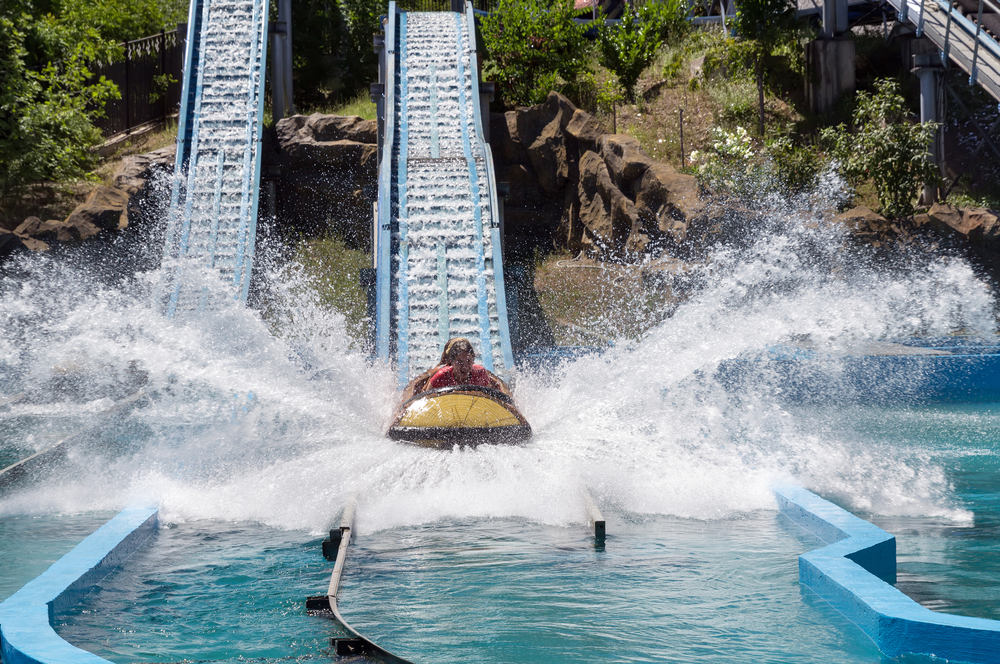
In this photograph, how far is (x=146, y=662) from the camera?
9.97 ft

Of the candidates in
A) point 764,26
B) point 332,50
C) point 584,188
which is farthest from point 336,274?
point 332,50

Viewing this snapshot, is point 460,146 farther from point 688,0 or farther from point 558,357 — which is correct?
point 688,0

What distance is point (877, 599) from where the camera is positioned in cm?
321

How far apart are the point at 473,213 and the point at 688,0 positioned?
9.63 m

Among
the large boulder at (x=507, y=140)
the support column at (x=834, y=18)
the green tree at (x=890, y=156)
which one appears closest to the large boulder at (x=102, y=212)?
the large boulder at (x=507, y=140)

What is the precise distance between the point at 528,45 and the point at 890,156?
6902mm

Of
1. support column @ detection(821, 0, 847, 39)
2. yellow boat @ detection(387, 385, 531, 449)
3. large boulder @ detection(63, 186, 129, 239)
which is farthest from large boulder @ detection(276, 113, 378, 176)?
yellow boat @ detection(387, 385, 531, 449)

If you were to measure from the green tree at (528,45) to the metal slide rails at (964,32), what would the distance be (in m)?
5.76

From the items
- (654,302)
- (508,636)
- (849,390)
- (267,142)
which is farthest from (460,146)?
(508,636)

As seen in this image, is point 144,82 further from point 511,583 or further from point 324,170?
point 511,583

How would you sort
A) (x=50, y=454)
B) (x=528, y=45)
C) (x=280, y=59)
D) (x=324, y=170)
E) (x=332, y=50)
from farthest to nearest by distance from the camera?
(x=332, y=50), (x=528, y=45), (x=280, y=59), (x=324, y=170), (x=50, y=454)

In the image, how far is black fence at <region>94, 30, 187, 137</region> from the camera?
663 inches

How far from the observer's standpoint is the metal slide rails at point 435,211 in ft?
31.4

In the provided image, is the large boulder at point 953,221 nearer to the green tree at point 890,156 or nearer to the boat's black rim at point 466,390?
the green tree at point 890,156
